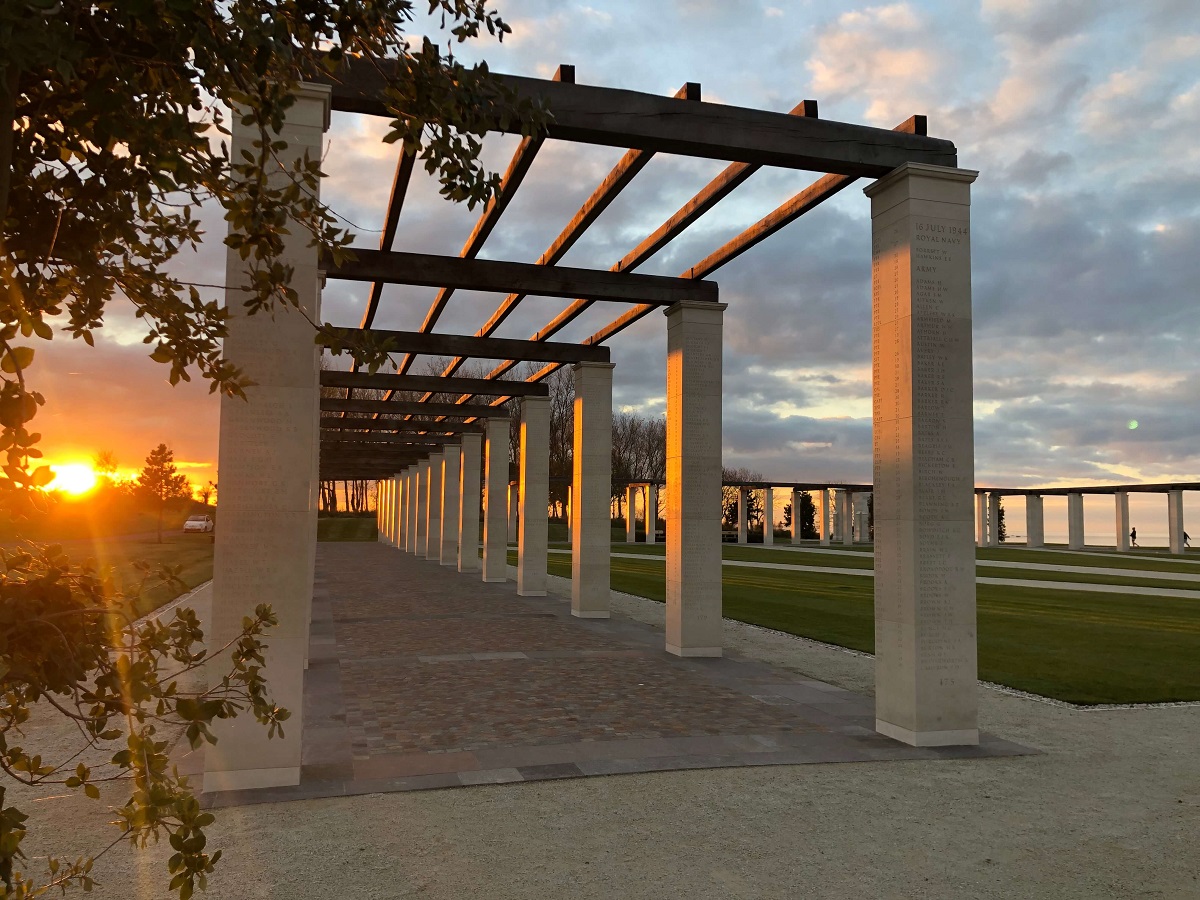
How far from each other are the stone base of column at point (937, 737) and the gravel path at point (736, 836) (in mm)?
577

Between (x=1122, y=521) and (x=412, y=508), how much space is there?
38.5 m

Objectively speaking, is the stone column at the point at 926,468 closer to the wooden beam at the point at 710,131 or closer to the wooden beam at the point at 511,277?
the wooden beam at the point at 710,131

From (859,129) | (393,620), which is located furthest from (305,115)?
(393,620)

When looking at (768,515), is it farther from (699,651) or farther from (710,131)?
(710,131)

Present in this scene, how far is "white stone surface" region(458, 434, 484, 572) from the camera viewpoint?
28.6 metres

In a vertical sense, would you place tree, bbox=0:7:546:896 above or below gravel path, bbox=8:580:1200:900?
above

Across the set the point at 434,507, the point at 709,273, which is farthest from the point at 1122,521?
the point at 709,273

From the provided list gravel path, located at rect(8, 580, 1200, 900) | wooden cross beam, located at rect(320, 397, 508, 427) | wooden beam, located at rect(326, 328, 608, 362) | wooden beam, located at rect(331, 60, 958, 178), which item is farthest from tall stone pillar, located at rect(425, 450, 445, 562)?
gravel path, located at rect(8, 580, 1200, 900)

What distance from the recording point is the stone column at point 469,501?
28641 mm

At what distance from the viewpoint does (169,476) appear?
2537 inches

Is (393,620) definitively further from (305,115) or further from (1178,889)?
(1178,889)

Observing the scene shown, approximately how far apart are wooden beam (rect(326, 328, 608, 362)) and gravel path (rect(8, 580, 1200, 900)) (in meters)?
10.9

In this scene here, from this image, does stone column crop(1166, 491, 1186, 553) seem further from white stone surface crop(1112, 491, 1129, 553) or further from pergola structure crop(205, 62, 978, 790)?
pergola structure crop(205, 62, 978, 790)

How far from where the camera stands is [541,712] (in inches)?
364
